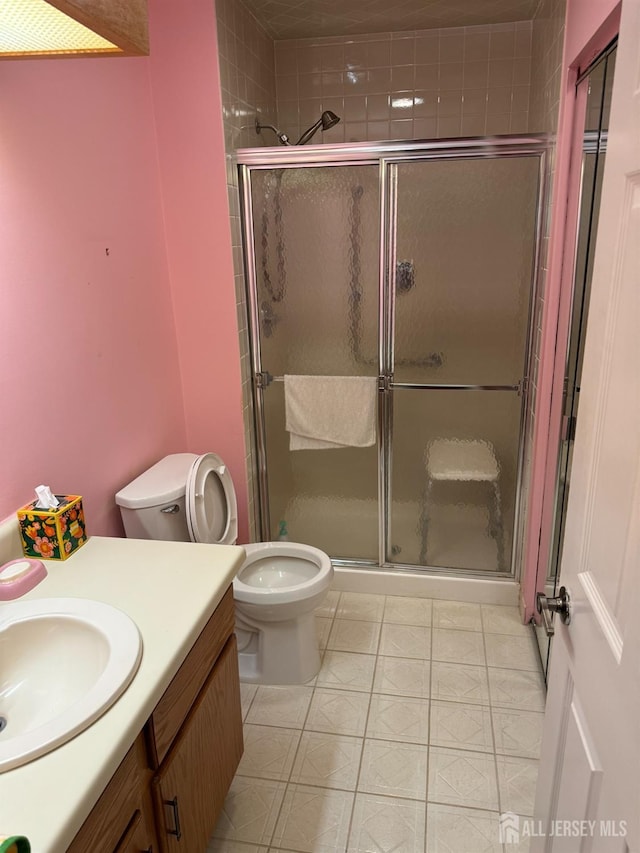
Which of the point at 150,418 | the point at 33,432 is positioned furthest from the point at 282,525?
the point at 33,432

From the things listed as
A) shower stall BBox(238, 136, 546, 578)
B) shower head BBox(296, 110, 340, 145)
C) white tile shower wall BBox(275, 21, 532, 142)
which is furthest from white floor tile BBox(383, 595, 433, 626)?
white tile shower wall BBox(275, 21, 532, 142)

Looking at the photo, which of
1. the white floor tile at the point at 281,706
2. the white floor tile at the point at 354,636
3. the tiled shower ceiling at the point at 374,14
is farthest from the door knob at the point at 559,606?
the tiled shower ceiling at the point at 374,14

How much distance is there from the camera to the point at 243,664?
2229mm

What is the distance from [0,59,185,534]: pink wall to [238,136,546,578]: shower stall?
0.49m

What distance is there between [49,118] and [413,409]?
1.65m

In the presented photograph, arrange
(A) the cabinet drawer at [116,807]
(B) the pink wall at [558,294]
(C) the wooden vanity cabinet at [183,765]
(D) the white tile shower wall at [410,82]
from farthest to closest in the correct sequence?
(D) the white tile shower wall at [410,82] → (B) the pink wall at [558,294] → (C) the wooden vanity cabinet at [183,765] → (A) the cabinet drawer at [116,807]

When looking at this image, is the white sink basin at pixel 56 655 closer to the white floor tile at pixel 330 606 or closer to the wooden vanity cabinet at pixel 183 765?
the wooden vanity cabinet at pixel 183 765

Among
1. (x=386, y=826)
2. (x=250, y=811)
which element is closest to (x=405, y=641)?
(x=386, y=826)

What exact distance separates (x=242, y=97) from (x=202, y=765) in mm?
2326

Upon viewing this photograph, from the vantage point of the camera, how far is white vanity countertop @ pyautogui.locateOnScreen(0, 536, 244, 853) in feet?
2.73

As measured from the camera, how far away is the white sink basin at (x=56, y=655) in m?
1.12

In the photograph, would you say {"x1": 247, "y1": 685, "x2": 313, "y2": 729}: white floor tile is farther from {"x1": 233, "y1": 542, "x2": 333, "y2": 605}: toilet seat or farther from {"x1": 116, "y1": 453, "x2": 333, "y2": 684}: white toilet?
{"x1": 233, "y1": 542, "x2": 333, "y2": 605}: toilet seat

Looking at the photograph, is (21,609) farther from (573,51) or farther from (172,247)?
(573,51)

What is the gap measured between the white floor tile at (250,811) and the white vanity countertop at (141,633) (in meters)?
0.76
